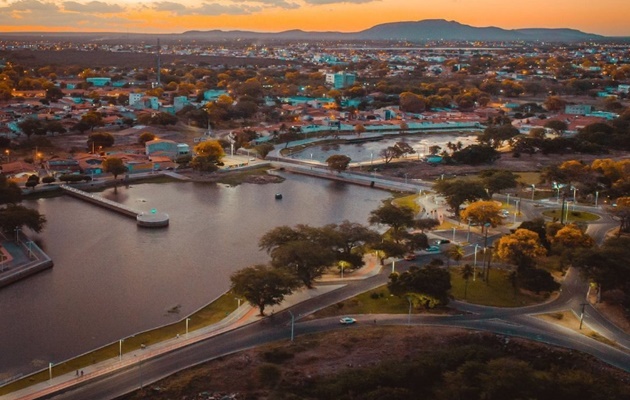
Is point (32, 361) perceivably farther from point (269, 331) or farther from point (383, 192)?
point (383, 192)

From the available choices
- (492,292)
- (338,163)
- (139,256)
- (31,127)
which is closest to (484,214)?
(492,292)

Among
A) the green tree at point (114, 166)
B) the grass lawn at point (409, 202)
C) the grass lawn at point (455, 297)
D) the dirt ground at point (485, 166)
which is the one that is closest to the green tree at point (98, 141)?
the green tree at point (114, 166)

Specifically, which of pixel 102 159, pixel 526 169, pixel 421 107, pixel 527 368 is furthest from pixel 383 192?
pixel 421 107

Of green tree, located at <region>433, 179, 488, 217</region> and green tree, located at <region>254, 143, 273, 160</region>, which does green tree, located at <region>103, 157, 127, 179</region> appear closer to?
green tree, located at <region>254, 143, 273, 160</region>

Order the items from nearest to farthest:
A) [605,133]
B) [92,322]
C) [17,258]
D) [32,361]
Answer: [32,361] → [92,322] → [17,258] → [605,133]

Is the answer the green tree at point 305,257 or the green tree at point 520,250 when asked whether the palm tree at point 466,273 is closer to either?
the green tree at point 520,250

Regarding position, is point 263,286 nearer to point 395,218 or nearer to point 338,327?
point 338,327
